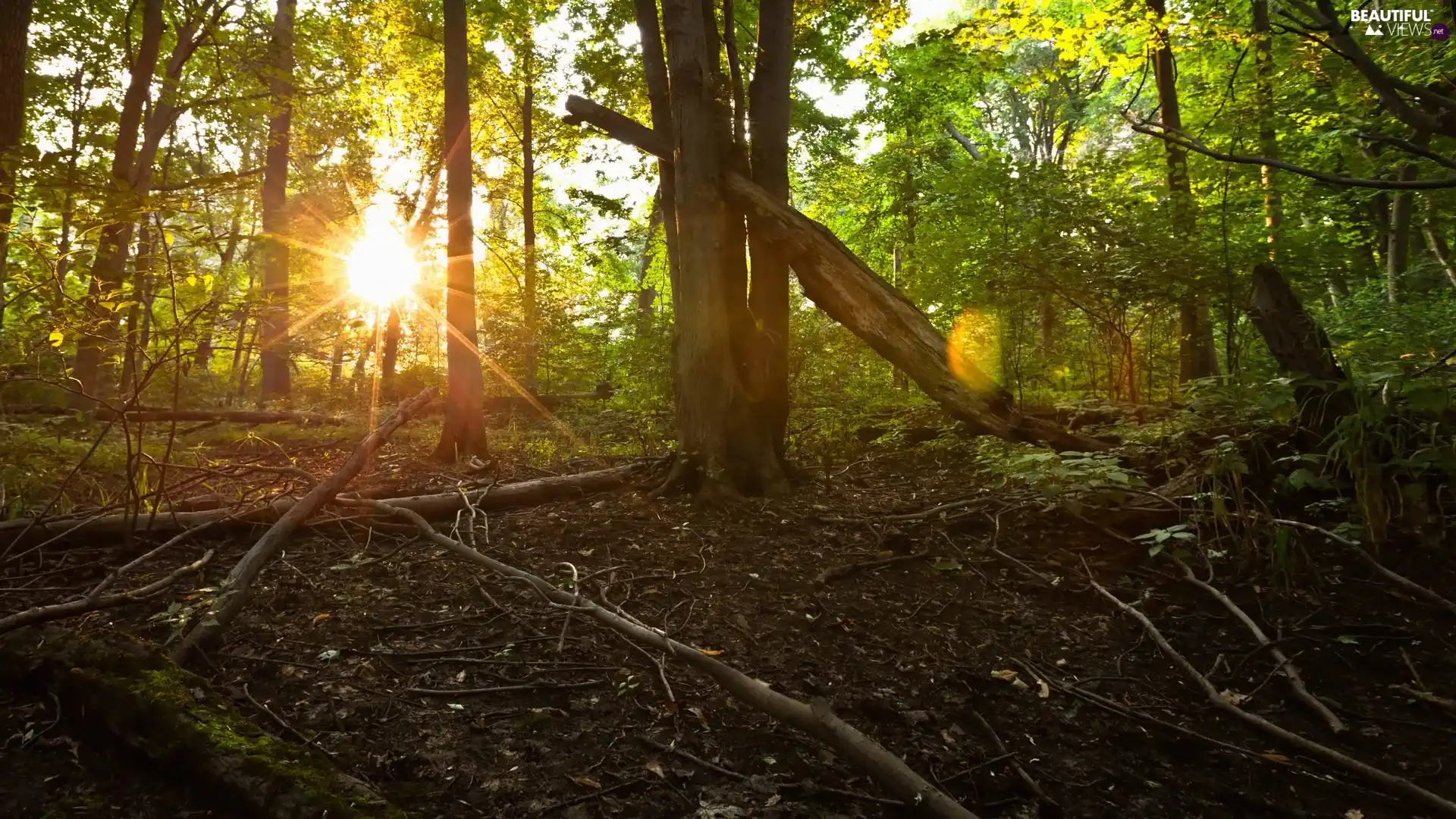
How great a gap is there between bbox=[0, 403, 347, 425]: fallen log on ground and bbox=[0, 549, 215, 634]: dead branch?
375 centimetres

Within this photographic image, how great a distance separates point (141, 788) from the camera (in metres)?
1.70

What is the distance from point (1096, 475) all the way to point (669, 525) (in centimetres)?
281

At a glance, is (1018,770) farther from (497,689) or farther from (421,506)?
(421,506)

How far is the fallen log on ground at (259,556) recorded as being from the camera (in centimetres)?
263

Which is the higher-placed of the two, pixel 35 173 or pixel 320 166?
pixel 320 166

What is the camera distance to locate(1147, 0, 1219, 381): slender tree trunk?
6755 millimetres

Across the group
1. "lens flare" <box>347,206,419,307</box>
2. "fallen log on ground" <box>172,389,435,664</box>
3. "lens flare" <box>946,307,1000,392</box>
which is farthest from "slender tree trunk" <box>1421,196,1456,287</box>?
"lens flare" <box>347,206,419,307</box>

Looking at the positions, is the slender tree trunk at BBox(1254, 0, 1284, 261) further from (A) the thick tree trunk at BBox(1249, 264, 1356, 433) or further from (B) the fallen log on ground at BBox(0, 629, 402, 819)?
(B) the fallen log on ground at BBox(0, 629, 402, 819)

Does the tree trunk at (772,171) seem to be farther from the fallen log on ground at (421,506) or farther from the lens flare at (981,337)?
the lens flare at (981,337)

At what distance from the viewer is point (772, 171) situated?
5.75 metres

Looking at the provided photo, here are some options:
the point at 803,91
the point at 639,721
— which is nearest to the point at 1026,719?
the point at 639,721

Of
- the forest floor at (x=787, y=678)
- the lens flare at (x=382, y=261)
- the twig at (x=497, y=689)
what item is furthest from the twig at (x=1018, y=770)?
the lens flare at (x=382, y=261)

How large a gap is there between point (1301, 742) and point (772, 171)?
502 cm

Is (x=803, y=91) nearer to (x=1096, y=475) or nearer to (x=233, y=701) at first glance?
(x=1096, y=475)
